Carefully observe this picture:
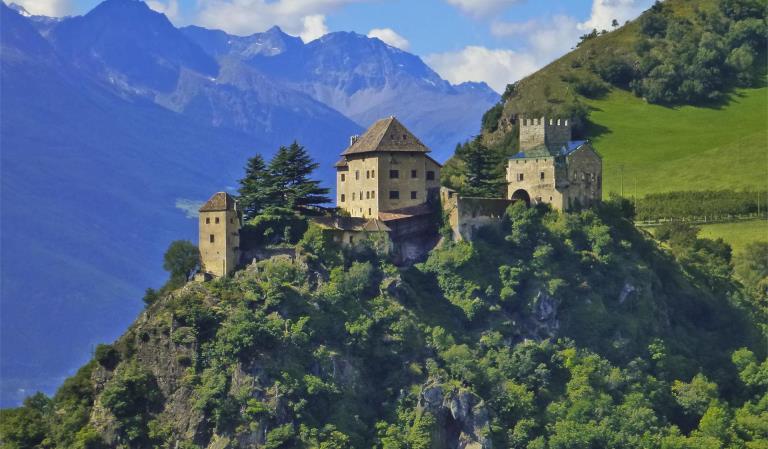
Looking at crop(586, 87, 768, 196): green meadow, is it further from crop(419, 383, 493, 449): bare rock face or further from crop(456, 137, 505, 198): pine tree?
crop(419, 383, 493, 449): bare rock face

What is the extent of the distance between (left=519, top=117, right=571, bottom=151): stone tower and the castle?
0.07 metres

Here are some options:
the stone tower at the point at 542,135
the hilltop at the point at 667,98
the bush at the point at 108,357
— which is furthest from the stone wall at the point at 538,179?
the hilltop at the point at 667,98

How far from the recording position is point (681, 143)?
14800 centimetres

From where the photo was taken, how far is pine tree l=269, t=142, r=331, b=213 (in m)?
95.4

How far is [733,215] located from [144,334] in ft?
190

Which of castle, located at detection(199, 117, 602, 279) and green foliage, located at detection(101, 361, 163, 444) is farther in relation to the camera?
castle, located at detection(199, 117, 602, 279)

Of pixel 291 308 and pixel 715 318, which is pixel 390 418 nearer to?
pixel 291 308

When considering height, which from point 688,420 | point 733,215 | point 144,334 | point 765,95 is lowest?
point 688,420

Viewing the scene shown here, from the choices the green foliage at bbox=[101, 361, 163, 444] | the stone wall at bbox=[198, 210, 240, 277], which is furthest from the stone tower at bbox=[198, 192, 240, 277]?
the green foliage at bbox=[101, 361, 163, 444]

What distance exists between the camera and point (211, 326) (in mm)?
86875

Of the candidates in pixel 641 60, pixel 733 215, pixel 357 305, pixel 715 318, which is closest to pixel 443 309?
pixel 357 305

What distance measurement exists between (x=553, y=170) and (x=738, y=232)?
31147mm

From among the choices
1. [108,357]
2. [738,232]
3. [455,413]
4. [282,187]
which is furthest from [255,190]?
[738,232]

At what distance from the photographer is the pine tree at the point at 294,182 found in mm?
95438
